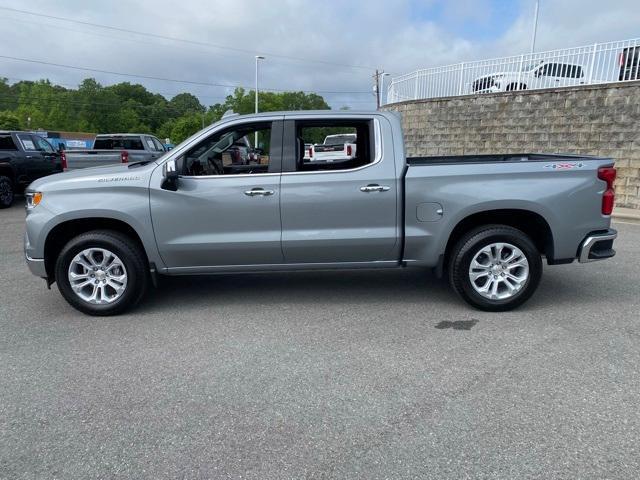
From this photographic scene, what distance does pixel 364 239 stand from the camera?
182 inches

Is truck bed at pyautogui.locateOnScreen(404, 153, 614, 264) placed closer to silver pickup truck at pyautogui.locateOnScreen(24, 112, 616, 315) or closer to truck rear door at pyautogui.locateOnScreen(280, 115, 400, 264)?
silver pickup truck at pyautogui.locateOnScreen(24, 112, 616, 315)

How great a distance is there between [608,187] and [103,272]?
4873 millimetres

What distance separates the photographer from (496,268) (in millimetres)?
4641

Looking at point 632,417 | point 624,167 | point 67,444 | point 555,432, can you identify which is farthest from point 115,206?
point 624,167

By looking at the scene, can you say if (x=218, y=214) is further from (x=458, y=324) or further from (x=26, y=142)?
(x=26, y=142)

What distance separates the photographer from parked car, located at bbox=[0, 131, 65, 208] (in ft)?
39.2

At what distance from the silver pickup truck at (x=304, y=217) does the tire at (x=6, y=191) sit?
8.98m

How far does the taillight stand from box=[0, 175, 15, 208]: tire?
12893 mm

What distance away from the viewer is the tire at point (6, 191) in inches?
472

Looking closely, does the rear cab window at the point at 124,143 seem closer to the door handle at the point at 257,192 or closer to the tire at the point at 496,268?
the door handle at the point at 257,192

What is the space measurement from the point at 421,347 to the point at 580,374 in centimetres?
114

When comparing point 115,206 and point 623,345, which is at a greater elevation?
point 115,206

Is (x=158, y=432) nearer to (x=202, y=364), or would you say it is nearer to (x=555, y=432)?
(x=202, y=364)

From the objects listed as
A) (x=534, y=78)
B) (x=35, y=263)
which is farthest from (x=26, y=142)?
(x=534, y=78)
